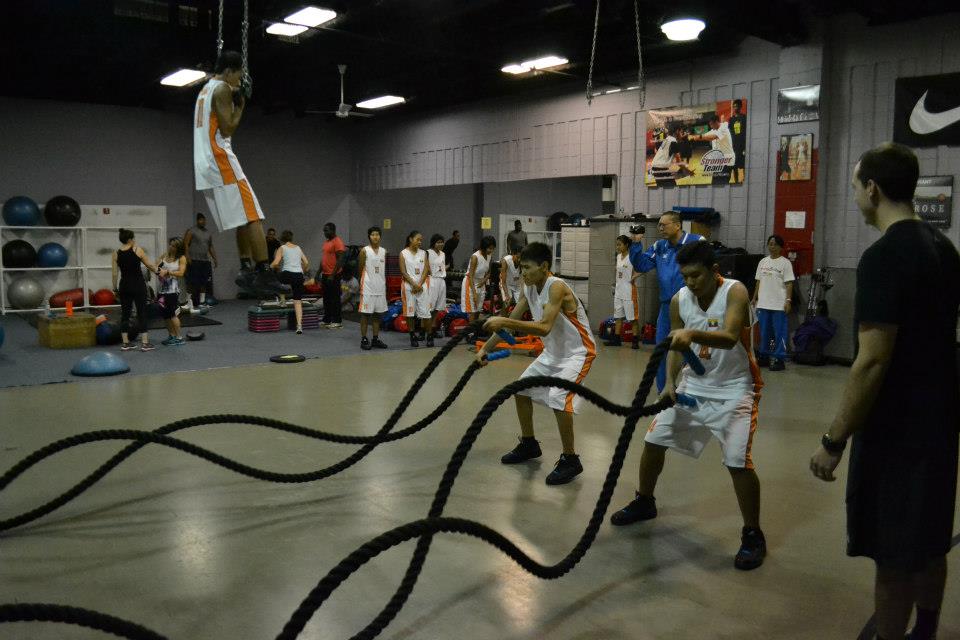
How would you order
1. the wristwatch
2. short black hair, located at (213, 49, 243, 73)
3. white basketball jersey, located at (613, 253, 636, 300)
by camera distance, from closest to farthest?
the wristwatch < short black hair, located at (213, 49, 243, 73) < white basketball jersey, located at (613, 253, 636, 300)

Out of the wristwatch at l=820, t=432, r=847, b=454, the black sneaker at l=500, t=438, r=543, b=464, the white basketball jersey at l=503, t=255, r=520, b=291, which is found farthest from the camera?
the white basketball jersey at l=503, t=255, r=520, b=291

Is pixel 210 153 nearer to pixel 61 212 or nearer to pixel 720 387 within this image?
pixel 720 387

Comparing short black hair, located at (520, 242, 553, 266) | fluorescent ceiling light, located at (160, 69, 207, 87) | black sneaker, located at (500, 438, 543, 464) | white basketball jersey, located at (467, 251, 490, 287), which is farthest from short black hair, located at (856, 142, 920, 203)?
fluorescent ceiling light, located at (160, 69, 207, 87)

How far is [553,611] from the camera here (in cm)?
310

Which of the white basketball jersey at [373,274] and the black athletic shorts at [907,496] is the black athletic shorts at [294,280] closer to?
the white basketball jersey at [373,274]

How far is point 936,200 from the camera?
28.6ft

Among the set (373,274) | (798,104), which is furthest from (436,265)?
(798,104)

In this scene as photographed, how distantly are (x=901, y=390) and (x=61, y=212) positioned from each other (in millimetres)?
15122

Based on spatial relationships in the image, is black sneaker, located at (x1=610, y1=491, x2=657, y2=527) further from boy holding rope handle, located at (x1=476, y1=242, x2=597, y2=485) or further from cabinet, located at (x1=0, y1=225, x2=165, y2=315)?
cabinet, located at (x1=0, y1=225, x2=165, y2=315)

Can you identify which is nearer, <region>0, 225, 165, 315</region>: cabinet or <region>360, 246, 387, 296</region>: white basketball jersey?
<region>360, 246, 387, 296</region>: white basketball jersey

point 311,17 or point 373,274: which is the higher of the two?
point 311,17

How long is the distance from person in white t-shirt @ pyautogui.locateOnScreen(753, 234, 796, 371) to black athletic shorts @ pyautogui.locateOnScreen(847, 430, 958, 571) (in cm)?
721

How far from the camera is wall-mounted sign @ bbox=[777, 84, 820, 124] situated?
9.59 metres

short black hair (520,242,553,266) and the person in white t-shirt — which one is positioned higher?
short black hair (520,242,553,266)
